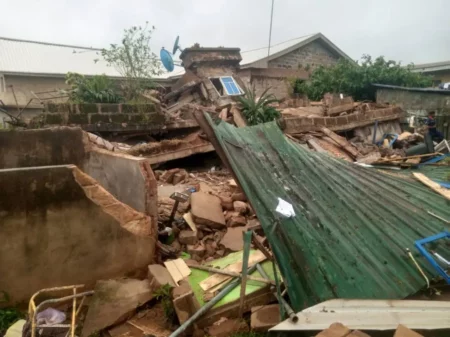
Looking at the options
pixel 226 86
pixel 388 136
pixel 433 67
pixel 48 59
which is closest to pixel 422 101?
pixel 388 136

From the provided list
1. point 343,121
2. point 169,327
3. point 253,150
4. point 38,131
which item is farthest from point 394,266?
point 343,121

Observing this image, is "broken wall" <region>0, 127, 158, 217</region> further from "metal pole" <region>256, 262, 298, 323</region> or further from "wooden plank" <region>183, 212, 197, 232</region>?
"metal pole" <region>256, 262, 298, 323</region>

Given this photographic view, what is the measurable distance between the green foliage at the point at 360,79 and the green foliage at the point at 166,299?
12497 millimetres

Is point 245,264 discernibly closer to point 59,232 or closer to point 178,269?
point 178,269

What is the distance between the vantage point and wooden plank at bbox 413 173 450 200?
5039 millimetres

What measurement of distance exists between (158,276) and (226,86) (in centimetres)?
1016

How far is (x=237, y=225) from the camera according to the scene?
17.9ft

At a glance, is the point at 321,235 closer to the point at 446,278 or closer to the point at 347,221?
the point at 347,221

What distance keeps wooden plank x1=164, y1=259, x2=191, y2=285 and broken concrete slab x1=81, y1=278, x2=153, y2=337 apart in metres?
0.30

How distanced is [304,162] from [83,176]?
273 centimetres

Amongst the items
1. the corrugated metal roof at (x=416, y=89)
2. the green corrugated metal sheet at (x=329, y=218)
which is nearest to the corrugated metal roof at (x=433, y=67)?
the corrugated metal roof at (x=416, y=89)

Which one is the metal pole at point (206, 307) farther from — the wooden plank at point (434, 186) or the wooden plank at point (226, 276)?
the wooden plank at point (434, 186)

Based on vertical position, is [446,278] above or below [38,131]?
below

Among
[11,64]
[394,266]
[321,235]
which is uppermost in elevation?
[11,64]
